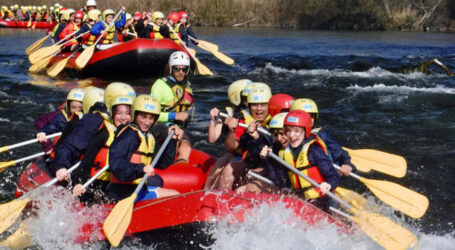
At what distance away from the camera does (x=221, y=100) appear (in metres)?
13.4

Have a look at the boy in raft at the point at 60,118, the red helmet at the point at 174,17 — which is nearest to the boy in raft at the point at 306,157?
the boy in raft at the point at 60,118

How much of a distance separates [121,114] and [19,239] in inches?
58.1

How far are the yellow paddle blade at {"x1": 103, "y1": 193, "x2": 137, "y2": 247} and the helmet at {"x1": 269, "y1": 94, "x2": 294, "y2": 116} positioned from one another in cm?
184

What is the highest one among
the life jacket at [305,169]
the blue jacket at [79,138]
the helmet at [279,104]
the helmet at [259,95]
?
the helmet at [259,95]

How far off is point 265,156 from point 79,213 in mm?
1722

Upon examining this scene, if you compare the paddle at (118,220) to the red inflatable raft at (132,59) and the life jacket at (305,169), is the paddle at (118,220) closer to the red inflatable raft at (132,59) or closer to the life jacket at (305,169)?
the life jacket at (305,169)

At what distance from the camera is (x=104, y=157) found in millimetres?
5473

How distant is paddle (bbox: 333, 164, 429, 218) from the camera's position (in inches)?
218

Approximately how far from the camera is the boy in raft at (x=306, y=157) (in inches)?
205

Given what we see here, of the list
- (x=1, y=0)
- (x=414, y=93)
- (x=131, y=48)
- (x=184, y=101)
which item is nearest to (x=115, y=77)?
(x=131, y=48)

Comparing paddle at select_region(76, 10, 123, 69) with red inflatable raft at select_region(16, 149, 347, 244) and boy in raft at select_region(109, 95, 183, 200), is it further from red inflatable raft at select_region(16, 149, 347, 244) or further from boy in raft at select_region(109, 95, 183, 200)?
red inflatable raft at select_region(16, 149, 347, 244)

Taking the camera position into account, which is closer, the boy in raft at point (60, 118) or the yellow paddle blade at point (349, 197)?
the yellow paddle blade at point (349, 197)

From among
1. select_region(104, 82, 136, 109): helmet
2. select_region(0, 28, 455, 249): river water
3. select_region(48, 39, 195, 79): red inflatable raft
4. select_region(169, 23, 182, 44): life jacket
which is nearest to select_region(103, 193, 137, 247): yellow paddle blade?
select_region(0, 28, 455, 249): river water

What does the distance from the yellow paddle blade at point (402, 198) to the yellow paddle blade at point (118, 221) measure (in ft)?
7.20
